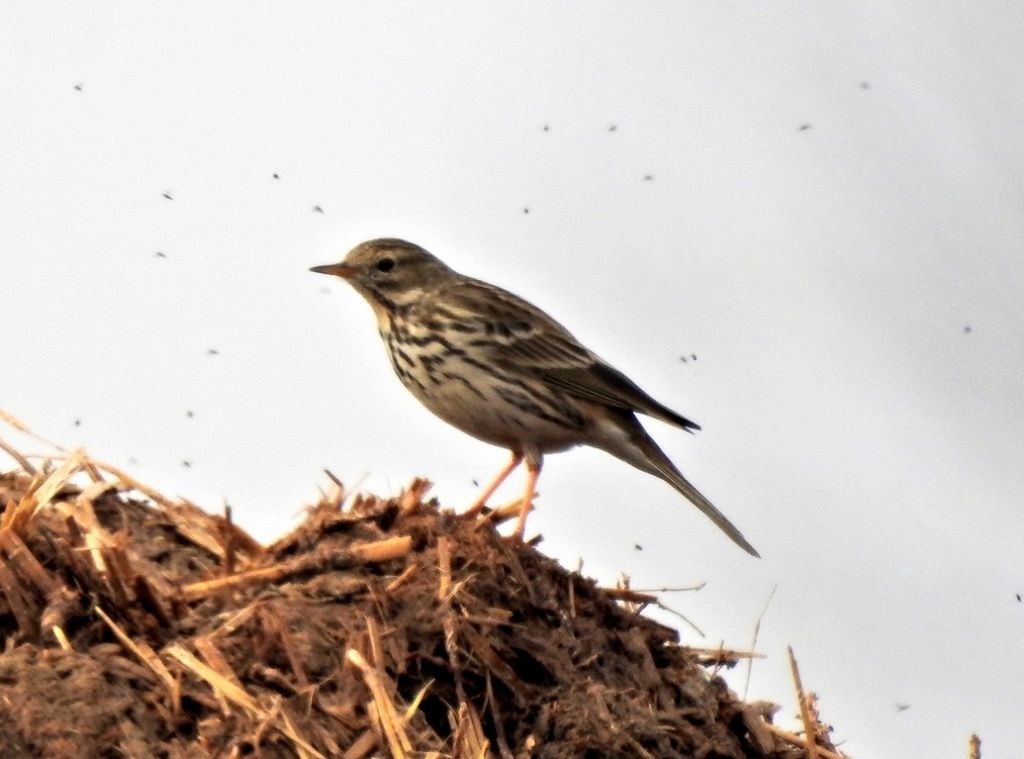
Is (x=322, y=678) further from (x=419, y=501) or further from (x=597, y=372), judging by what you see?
(x=597, y=372)

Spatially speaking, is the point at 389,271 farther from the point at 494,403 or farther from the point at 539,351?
the point at 494,403

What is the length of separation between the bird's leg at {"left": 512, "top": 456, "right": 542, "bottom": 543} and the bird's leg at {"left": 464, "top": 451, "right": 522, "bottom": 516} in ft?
0.28

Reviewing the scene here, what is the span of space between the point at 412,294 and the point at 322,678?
390 cm

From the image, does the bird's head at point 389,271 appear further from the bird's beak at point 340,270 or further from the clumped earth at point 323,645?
the clumped earth at point 323,645

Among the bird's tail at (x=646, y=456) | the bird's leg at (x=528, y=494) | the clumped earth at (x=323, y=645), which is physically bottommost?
the clumped earth at (x=323, y=645)

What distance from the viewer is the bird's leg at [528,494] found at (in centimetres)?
848

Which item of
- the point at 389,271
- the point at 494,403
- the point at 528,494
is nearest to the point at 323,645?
the point at 528,494

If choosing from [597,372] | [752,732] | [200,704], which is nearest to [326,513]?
[200,704]

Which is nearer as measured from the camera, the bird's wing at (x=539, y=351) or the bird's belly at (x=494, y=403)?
the bird's belly at (x=494, y=403)

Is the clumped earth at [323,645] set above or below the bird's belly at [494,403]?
below

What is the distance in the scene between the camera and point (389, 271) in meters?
10.7

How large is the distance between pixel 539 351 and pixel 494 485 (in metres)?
0.96

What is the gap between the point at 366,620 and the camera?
7234mm

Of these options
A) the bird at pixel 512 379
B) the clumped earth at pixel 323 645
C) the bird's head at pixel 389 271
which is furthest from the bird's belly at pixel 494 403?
the clumped earth at pixel 323 645
